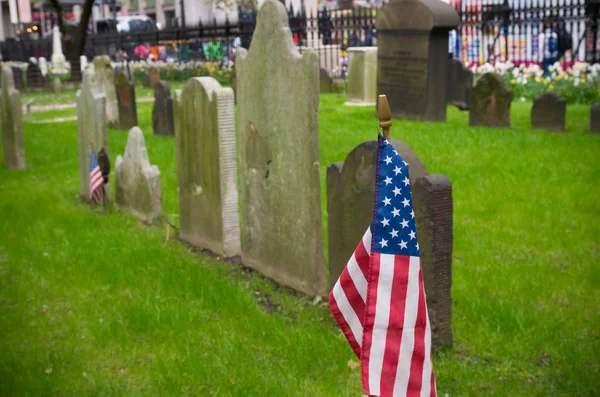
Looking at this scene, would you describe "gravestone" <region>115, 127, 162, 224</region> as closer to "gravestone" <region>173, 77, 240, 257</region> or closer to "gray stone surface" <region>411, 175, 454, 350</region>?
"gravestone" <region>173, 77, 240, 257</region>

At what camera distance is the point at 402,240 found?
2.75 m

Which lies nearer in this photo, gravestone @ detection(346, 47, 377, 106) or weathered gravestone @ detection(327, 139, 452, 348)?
weathered gravestone @ detection(327, 139, 452, 348)

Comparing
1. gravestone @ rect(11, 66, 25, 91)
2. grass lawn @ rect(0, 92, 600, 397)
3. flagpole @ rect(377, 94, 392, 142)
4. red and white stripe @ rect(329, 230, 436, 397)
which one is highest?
flagpole @ rect(377, 94, 392, 142)

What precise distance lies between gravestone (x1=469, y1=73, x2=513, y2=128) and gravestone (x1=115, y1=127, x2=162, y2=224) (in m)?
6.36

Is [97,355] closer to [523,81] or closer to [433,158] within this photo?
[433,158]

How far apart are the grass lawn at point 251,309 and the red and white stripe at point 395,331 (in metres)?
1.25

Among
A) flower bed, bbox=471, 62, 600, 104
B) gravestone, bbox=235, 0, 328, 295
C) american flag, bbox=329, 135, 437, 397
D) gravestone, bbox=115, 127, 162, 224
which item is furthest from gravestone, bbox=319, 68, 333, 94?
american flag, bbox=329, 135, 437, 397

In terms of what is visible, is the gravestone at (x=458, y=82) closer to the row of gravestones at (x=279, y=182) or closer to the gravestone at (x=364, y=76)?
the gravestone at (x=364, y=76)

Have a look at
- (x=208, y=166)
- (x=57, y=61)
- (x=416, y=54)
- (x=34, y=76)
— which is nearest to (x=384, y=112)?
(x=208, y=166)

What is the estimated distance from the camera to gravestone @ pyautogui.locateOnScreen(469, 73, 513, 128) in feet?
39.7

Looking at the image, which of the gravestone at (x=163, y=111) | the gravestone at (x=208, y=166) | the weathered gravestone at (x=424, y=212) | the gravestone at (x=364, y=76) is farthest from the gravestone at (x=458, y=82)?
the weathered gravestone at (x=424, y=212)

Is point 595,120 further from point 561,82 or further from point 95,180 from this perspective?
point 95,180

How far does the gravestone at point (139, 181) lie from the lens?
7.55m

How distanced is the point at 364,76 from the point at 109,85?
207 inches
